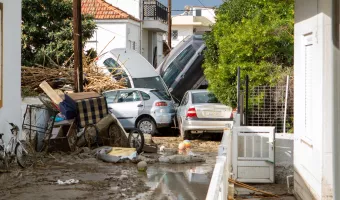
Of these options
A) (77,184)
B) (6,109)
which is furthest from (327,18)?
(6,109)

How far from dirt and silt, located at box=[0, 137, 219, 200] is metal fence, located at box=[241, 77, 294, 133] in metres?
1.81

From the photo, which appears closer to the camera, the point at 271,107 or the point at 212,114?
the point at 271,107

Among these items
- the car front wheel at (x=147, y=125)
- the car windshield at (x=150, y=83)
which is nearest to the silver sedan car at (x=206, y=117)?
the car front wheel at (x=147, y=125)

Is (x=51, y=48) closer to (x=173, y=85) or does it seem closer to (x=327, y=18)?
(x=173, y=85)

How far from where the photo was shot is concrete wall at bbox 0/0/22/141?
498 inches

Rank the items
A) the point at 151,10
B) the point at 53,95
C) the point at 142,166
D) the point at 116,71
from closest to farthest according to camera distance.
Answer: the point at 142,166
the point at 53,95
the point at 116,71
the point at 151,10

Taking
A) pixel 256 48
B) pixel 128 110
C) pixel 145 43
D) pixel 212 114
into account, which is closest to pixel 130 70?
pixel 128 110

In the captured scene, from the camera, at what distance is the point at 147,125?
70.1ft

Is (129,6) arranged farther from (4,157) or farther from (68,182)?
(68,182)

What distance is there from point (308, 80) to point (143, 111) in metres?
12.5

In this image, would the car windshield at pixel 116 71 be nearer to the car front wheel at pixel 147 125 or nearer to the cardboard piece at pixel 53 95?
the car front wheel at pixel 147 125

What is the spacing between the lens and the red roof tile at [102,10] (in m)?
35.8

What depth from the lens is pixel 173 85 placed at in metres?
26.5

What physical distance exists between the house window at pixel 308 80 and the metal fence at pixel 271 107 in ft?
19.7
